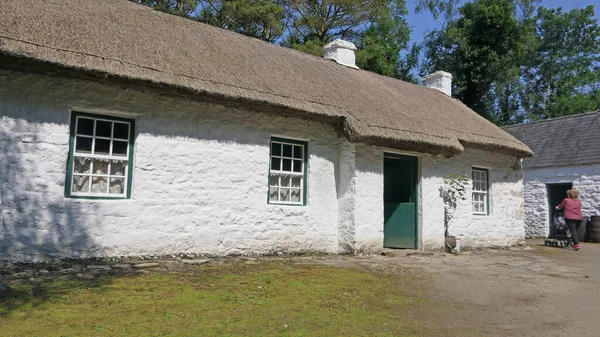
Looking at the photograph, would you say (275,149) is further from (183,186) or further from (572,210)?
(572,210)

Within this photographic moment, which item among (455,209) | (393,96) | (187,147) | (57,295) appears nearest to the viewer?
(57,295)

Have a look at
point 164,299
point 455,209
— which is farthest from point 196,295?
point 455,209

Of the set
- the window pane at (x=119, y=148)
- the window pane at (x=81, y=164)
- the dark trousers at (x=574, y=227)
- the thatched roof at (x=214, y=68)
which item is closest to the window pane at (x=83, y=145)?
the window pane at (x=81, y=164)

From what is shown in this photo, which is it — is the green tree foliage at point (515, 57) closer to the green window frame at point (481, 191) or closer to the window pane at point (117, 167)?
the green window frame at point (481, 191)

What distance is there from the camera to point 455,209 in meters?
11.5

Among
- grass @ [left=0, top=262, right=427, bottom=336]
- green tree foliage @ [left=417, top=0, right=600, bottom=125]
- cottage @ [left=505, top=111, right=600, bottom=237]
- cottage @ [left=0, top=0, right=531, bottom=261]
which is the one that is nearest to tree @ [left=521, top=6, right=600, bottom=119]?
green tree foliage @ [left=417, top=0, right=600, bottom=125]

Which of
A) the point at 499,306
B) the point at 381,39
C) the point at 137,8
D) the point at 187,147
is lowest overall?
the point at 499,306

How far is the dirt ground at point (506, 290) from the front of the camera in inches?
186

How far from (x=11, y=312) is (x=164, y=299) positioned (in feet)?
4.59

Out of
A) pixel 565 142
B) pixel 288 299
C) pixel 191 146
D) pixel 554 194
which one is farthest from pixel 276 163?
pixel 565 142

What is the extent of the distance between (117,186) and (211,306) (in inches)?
136

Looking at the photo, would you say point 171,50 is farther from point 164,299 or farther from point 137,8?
point 164,299

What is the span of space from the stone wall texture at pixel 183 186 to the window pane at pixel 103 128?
Answer: 0.67 feet

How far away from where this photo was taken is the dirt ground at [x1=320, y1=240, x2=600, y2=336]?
4.73m
